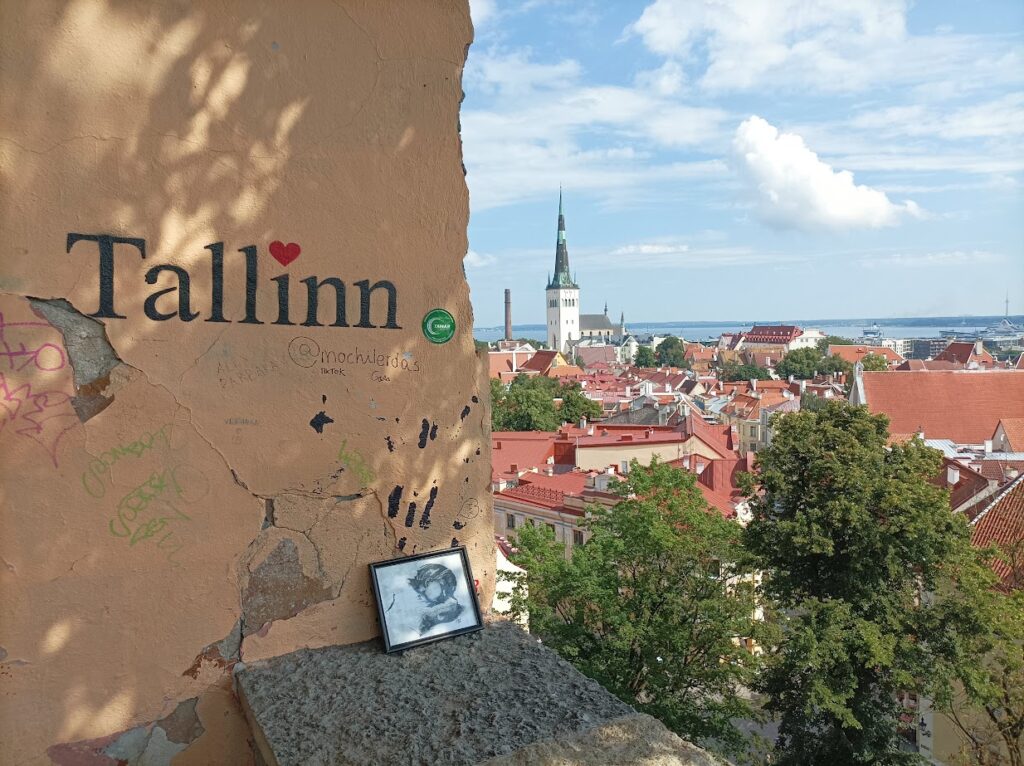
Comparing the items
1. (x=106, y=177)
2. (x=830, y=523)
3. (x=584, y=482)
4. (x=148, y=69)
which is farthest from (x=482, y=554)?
(x=584, y=482)

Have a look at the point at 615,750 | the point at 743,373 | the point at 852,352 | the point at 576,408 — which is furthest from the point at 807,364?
the point at 615,750

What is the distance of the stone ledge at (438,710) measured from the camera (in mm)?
2236

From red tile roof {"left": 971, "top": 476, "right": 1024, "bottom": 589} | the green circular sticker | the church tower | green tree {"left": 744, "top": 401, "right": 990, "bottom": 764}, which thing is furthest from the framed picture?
the church tower

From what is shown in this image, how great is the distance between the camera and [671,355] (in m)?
115

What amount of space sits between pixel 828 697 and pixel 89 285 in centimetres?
964

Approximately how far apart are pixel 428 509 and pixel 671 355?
11486 centimetres

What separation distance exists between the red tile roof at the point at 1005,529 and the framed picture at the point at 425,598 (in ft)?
38.9

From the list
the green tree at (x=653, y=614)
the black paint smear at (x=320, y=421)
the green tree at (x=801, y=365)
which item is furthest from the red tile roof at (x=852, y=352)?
the black paint smear at (x=320, y=421)

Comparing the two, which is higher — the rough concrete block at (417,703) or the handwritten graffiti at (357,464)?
the handwritten graffiti at (357,464)

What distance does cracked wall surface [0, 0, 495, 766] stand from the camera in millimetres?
2346

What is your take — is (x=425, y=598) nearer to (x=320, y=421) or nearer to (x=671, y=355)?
(x=320, y=421)

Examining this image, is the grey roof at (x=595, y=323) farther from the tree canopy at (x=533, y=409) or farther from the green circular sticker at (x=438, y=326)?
the green circular sticker at (x=438, y=326)

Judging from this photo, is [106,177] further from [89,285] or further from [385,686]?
[385,686]

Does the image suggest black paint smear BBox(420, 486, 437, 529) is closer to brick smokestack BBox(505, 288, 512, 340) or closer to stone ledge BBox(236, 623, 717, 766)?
stone ledge BBox(236, 623, 717, 766)
